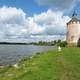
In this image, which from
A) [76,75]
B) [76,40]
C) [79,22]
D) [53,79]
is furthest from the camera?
[79,22]

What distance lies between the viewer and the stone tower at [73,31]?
8673 cm

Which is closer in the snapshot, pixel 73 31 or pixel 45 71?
pixel 45 71

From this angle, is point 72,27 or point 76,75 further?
point 72,27

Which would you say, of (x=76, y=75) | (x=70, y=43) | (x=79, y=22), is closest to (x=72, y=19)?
(x=79, y=22)

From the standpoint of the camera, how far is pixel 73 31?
294 feet

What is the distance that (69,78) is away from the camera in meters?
16.5

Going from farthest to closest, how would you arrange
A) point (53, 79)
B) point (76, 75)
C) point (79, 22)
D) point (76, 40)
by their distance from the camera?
point (79, 22), point (76, 40), point (76, 75), point (53, 79)

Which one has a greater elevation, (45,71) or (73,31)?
(73,31)

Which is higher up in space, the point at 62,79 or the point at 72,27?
the point at 72,27

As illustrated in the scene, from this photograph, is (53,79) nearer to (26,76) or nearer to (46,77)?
(46,77)

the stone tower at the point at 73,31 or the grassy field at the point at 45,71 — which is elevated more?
the stone tower at the point at 73,31

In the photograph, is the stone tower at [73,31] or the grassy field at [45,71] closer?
the grassy field at [45,71]

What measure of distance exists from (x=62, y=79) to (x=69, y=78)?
52 cm

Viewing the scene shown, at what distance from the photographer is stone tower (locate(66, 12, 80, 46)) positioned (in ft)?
285
